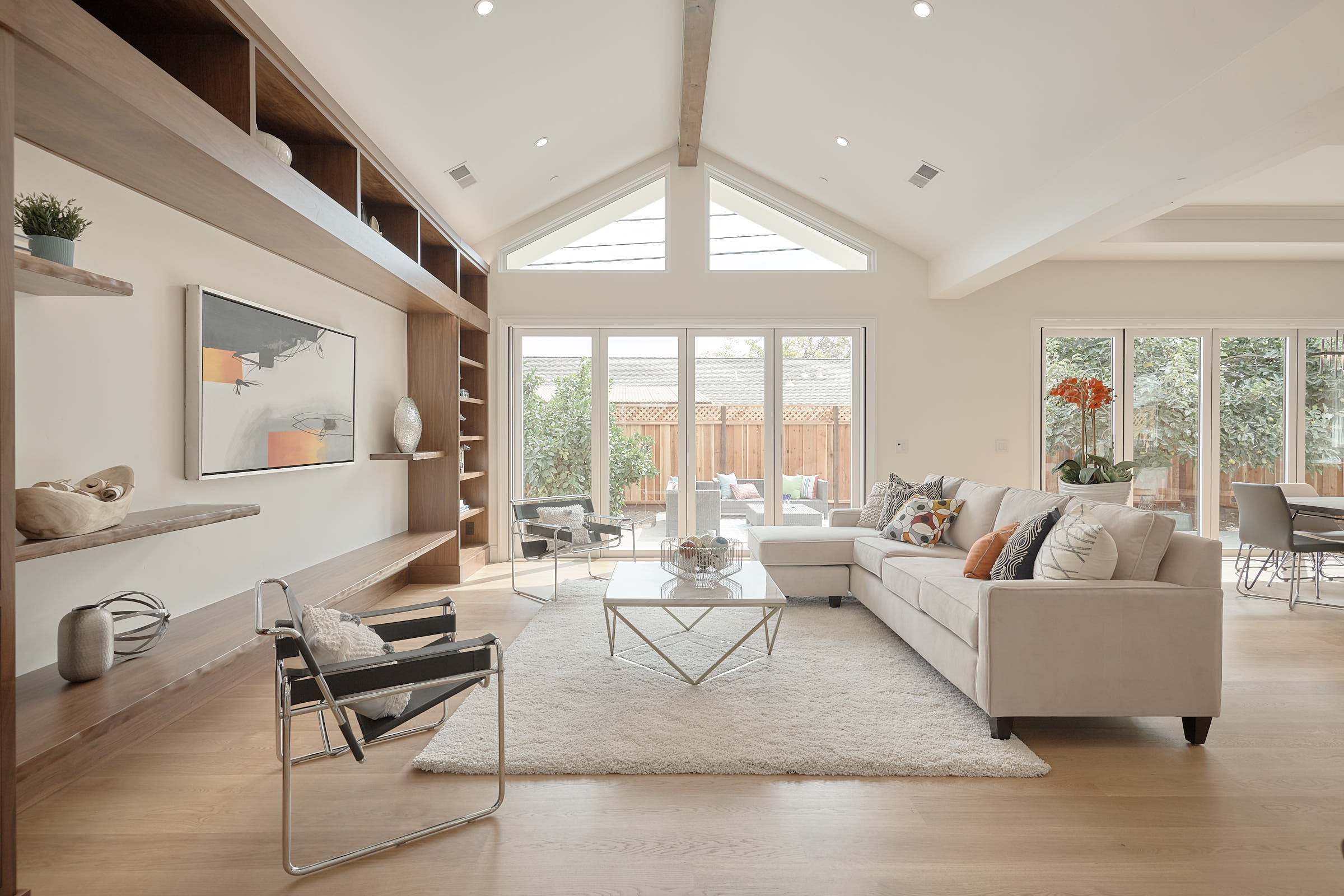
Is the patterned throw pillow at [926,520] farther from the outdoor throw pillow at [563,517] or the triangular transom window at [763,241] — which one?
the triangular transom window at [763,241]

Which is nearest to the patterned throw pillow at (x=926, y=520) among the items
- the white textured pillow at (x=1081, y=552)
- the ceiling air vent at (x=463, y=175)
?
the white textured pillow at (x=1081, y=552)

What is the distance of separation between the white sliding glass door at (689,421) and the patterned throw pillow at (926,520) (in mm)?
2003

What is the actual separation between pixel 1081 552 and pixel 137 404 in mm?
3624

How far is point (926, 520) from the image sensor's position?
14.8 ft

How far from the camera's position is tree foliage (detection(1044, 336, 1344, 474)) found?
6.56 m

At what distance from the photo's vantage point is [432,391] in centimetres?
553

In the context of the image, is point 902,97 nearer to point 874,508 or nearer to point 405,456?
point 874,508

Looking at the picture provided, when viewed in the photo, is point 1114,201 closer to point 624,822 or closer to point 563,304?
point 624,822

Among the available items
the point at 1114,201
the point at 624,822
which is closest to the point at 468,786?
the point at 624,822

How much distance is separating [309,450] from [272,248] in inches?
42.2

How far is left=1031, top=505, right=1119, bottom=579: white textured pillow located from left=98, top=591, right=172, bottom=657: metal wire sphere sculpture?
3.29 m

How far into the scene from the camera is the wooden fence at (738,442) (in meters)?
6.57

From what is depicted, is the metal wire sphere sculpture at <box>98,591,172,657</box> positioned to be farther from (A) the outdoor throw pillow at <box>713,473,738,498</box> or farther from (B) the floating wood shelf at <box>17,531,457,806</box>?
(A) the outdoor throw pillow at <box>713,473,738,498</box>

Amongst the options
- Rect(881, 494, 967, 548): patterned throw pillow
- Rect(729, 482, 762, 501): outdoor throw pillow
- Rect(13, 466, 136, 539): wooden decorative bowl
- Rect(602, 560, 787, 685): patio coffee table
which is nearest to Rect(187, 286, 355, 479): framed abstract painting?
Rect(13, 466, 136, 539): wooden decorative bowl
